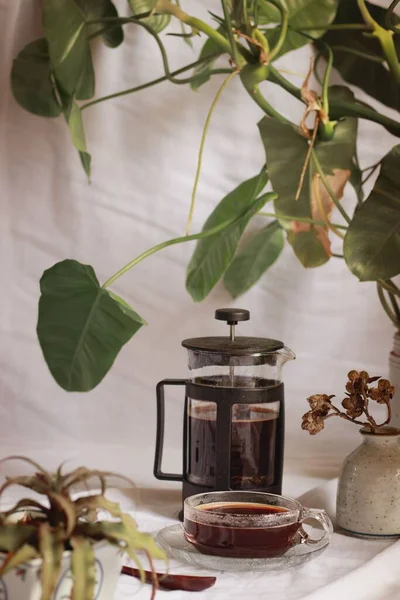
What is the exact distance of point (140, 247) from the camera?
1684 mm

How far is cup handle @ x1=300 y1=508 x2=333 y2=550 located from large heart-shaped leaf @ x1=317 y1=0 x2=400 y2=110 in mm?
753

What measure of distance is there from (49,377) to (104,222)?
0.96 feet

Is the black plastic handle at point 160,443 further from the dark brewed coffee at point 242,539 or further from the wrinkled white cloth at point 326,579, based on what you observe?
the dark brewed coffee at point 242,539

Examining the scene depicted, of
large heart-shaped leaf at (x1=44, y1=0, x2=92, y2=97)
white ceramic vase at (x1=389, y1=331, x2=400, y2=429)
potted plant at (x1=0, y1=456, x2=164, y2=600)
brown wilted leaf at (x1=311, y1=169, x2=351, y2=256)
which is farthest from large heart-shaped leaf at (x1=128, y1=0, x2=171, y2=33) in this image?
potted plant at (x1=0, y1=456, x2=164, y2=600)

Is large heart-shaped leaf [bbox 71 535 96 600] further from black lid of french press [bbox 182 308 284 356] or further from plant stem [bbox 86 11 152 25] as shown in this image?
plant stem [bbox 86 11 152 25]

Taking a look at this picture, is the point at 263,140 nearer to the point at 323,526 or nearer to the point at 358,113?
the point at 358,113

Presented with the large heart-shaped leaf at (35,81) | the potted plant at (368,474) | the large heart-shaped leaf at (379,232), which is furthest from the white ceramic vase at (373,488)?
the large heart-shaped leaf at (35,81)

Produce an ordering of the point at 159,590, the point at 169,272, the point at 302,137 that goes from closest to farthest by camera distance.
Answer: the point at 159,590 < the point at 302,137 < the point at 169,272

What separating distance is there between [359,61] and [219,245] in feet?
1.29

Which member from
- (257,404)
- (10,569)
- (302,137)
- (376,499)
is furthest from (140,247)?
(10,569)

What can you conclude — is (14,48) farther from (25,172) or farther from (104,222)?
(104,222)

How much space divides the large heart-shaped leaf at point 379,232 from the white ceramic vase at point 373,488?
0.21 m

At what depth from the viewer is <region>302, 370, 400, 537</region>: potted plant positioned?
118 centimetres

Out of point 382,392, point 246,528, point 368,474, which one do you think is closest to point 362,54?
point 382,392
